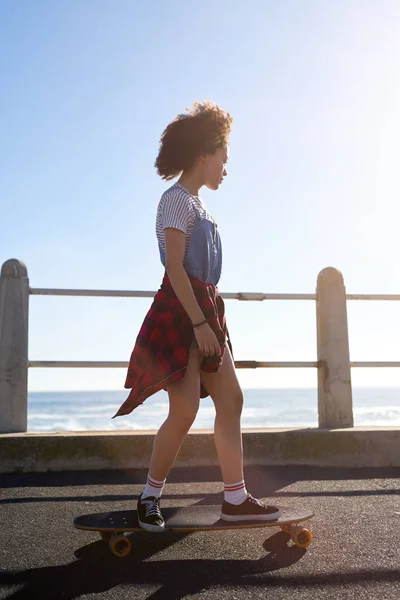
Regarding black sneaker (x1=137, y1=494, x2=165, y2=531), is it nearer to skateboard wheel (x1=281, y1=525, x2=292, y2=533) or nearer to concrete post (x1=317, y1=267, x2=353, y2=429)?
skateboard wheel (x1=281, y1=525, x2=292, y2=533)

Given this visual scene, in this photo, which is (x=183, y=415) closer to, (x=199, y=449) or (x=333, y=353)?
(x=199, y=449)

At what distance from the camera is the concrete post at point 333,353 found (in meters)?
4.78

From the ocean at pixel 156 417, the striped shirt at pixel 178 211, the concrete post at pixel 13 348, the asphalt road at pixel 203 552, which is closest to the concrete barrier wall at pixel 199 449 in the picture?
the concrete post at pixel 13 348

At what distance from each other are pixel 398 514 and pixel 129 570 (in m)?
1.37

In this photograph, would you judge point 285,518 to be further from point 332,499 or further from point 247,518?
point 332,499

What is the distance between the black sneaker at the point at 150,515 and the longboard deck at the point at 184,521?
2cm

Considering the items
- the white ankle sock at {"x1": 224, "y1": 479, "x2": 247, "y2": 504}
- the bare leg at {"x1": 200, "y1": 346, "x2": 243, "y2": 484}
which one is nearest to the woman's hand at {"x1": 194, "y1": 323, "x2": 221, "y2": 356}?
the bare leg at {"x1": 200, "y1": 346, "x2": 243, "y2": 484}

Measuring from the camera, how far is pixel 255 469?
432 centimetres

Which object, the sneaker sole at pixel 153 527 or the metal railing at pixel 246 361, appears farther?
the metal railing at pixel 246 361

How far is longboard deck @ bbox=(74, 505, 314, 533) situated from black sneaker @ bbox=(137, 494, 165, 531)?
22 mm

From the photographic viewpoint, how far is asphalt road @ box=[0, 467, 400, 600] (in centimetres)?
212

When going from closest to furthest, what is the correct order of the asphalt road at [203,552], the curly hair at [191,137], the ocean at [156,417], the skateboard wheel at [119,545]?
the asphalt road at [203,552] → the skateboard wheel at [119,545] → the curly hair at [191,137] → the ocean at [156,417]

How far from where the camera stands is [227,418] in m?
2.68

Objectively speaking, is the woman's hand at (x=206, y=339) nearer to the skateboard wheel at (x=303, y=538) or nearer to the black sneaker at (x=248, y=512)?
the black sneaker at (x=248, y=512)
